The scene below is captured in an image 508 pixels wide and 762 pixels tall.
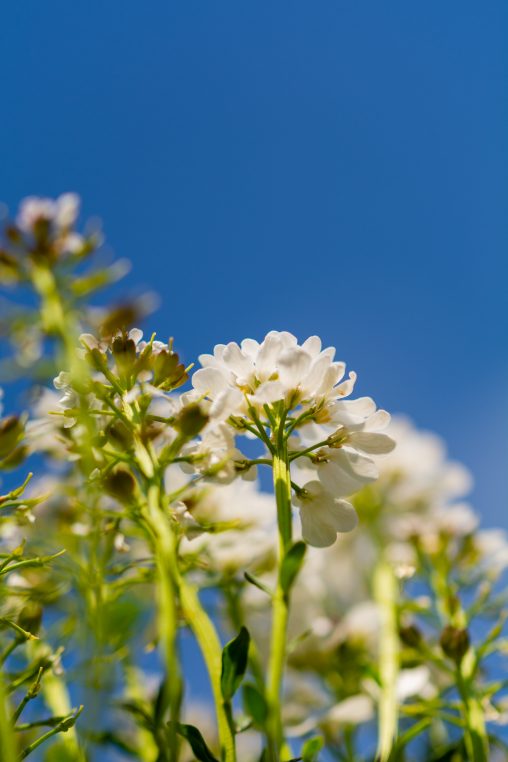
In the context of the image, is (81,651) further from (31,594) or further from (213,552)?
(213,552)

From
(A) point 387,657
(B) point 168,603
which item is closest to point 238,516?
(A) point 387,657

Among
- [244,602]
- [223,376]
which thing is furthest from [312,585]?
[223,376]

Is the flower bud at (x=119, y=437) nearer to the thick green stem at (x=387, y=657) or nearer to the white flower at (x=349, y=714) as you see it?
the thick green stem at (x=387, y=657)

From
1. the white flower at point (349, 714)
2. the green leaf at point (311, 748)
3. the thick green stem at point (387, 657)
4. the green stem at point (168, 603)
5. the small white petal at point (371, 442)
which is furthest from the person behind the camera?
the white flower at point (349, 714)

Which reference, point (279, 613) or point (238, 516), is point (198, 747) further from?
point (238, 516)

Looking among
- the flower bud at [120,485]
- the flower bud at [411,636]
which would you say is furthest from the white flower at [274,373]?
the flower bud at [411,636]
